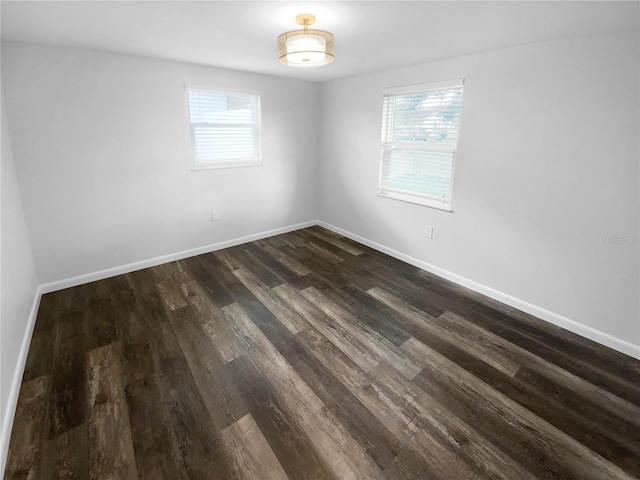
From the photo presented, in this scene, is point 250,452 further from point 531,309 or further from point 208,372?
point 531,309

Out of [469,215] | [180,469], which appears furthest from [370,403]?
[469,215]

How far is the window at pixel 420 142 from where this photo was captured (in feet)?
10.0

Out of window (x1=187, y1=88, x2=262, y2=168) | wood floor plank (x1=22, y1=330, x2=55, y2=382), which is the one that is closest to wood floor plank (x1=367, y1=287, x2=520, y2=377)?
window (x1=187, y1=88, x2=262, y2=168)

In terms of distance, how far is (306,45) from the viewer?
6.56ft

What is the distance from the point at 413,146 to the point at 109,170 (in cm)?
307

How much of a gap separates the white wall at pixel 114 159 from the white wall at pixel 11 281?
20cm

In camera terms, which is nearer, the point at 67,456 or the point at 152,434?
the point at 67,456

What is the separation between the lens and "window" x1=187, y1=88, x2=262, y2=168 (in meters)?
3.54

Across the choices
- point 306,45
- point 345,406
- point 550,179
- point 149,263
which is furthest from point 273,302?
point 550,179

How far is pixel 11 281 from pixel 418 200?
3.44 metres

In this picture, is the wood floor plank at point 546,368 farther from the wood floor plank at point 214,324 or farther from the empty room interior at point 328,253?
the wood floor plank at point 214,324

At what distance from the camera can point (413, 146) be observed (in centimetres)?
339

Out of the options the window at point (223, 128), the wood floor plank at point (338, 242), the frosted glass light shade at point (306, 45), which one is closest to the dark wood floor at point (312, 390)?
the wood floor plank at point (338, 242)

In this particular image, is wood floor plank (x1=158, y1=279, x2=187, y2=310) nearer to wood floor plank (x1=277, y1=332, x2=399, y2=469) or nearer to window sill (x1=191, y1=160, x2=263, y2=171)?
wood floor plank (x1=277, y1=332, x2=399, y2=469)
